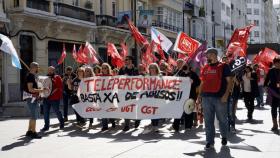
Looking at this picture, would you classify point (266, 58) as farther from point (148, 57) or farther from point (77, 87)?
point (77, 87)

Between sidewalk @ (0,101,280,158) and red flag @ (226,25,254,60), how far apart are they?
1.87 m

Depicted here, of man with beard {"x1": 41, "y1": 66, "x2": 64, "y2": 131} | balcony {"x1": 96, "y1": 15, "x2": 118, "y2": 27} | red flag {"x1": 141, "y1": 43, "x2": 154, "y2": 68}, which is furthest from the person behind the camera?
balcony {"x1": 96, "y1": 15, "x2": 118, "y2": 27}

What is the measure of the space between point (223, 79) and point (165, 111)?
2.81 m

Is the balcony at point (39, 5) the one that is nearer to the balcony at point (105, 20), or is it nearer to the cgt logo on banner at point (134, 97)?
the balcony at point (105, 20)

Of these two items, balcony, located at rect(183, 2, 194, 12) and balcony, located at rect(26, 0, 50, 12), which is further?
balcony, located at rect(183, 2, 194, 12)

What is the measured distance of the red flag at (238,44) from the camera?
13.1 m

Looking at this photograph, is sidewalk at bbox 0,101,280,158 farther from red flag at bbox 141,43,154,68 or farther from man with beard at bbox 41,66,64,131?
red flag at bbox 141,43,154,68

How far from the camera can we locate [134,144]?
992 centimetres

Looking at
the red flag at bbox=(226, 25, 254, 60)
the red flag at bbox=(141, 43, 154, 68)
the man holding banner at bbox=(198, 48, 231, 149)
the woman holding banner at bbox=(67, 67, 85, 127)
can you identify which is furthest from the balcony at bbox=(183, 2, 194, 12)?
the man holding banner at bbox=(198, 48, 231, 149)

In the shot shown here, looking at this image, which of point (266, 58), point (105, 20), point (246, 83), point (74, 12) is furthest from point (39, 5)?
point (246, 83)

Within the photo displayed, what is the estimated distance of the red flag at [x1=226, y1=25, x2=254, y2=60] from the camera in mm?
13144

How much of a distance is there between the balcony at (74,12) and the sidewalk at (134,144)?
14.8 metres

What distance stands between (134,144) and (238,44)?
502 centimetres

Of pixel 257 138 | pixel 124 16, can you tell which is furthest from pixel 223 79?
pixel 124 16
